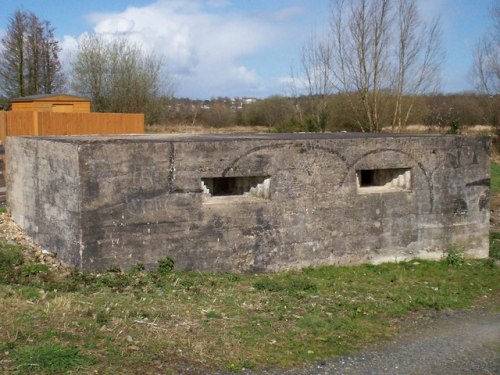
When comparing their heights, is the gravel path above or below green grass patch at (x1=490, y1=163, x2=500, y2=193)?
below

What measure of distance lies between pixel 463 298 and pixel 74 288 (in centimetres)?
494

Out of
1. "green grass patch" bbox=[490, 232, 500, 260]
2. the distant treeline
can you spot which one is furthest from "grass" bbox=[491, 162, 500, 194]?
"green grass patch" bbox=[490, 232, 500, 260]

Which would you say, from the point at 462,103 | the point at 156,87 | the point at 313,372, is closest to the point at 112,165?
the point at 313,372

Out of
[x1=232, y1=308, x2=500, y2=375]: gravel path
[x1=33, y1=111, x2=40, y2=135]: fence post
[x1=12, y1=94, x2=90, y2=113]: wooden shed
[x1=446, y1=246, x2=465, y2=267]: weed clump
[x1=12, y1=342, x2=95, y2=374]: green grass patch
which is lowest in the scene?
[x1=232, y1=308, x2=500, y2=375]: gravel path

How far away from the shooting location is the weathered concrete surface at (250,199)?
786 cm

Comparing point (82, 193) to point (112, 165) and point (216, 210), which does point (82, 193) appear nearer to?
point (112, 165)

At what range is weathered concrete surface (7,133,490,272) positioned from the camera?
786 cm

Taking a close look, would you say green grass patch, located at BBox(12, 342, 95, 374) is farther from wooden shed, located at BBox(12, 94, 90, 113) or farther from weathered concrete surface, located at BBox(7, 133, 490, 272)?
wooden shed, located at BBox(12, 94, 90, 113)

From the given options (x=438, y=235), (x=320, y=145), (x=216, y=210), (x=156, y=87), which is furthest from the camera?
(x=156, y=87)

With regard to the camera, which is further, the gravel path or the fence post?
the fence post

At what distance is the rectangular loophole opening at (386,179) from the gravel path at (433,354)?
3.16m

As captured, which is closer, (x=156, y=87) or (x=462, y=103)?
(x=156, y=87)

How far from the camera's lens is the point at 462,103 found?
3653 cm

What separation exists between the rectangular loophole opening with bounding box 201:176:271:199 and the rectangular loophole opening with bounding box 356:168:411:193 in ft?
5.98
